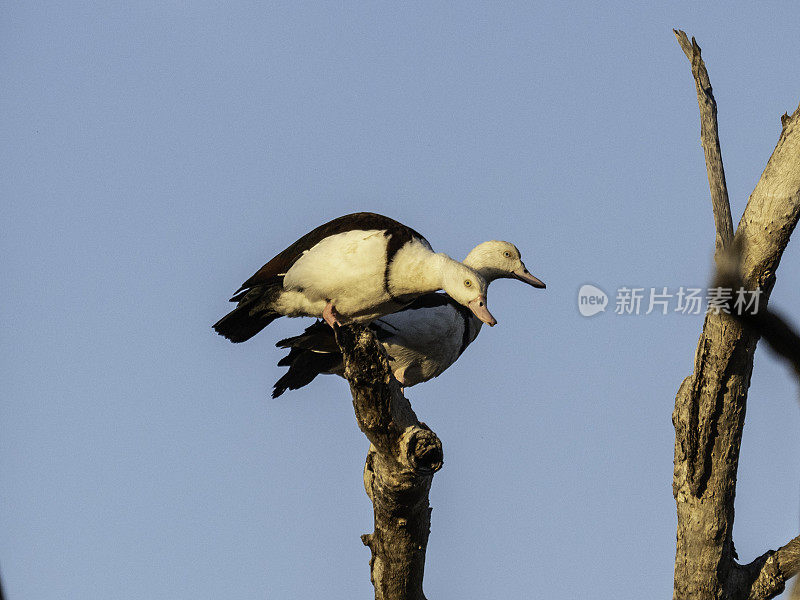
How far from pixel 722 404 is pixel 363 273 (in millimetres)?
2929

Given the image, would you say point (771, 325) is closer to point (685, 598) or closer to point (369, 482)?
point (685, 598)

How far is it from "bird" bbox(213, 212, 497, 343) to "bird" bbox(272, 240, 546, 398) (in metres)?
0.46

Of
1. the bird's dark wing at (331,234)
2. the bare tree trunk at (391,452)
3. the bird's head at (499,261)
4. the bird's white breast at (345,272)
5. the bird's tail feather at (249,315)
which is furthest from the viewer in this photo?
the bird's head at (499,261)

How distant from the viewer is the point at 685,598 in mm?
5434

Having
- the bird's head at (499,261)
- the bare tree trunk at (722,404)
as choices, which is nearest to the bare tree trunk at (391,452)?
the bare tree trunk at (722,404)

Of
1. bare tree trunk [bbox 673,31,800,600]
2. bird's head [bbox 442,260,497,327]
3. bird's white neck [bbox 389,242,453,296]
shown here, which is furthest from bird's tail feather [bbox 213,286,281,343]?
bare tree trunk [bbox 673,31,800,600]

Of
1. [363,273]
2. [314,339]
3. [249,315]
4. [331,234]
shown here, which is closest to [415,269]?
[363,273]

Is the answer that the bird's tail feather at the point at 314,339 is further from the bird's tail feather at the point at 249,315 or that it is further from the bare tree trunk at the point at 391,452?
the bare tree trunk at the point at 391,452

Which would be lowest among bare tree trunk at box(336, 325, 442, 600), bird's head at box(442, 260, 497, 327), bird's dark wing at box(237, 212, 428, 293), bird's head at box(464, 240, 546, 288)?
bare tree trunk at box(336, 325, 442, 600)

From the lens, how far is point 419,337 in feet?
28.6

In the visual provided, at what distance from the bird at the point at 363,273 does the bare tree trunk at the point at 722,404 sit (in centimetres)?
225

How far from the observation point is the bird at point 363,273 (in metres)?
7.21

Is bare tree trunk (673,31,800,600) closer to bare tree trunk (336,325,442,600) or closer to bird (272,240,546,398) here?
bare tree trunk (336,325,442,600)

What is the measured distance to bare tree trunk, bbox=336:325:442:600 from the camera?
5348 mm
